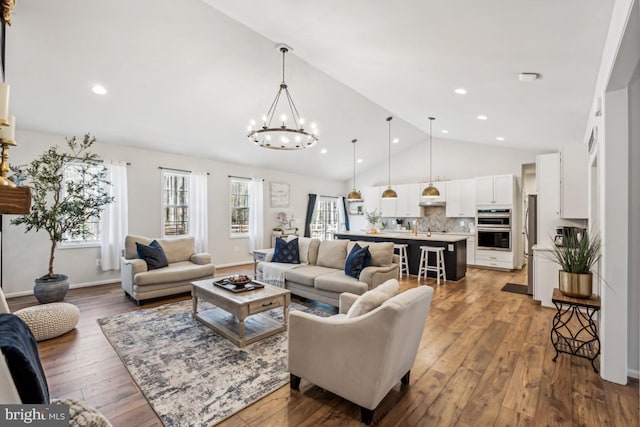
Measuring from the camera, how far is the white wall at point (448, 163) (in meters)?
7.24

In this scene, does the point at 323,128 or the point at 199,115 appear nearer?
the point at 199,115

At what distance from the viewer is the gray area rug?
207cm

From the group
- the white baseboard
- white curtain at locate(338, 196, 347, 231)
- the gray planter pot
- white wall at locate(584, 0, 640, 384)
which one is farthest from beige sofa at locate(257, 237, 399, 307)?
white curtain at locate(338, 196, 347, 231)

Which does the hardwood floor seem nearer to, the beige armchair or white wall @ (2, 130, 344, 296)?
the beige armchair

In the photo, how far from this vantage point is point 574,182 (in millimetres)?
4059

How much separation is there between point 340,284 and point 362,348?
1954 mm

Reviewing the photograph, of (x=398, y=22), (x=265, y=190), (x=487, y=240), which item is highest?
(x=398, y=22)

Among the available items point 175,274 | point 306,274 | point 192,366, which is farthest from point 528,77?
point 175,274

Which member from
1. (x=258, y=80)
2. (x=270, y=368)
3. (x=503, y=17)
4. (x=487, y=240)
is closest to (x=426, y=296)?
(x=270, y=368)

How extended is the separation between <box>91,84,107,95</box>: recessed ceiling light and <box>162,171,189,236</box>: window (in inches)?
82.7

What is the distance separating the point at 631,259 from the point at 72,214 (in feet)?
20.6

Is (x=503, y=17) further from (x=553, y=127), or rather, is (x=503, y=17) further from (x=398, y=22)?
(x=553, y=127)

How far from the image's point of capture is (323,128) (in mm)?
6508

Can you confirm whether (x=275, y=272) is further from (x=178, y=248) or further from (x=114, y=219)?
(x=114, y=219)
